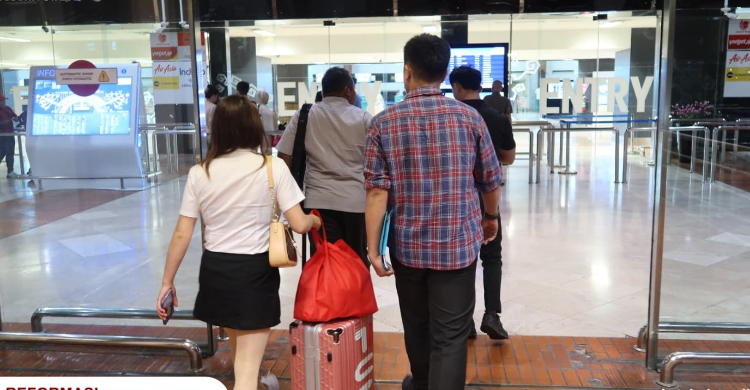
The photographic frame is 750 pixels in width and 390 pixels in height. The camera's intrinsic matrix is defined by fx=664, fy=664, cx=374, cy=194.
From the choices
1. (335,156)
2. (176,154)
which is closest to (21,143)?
(176,154)

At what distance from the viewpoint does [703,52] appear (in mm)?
9727

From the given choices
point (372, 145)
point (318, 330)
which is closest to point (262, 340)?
point (318, 330)

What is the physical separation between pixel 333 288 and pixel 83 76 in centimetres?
266

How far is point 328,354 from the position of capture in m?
2.55

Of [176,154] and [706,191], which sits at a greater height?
[176,154]

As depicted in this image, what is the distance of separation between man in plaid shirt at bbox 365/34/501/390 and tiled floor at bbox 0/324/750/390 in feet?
2.43

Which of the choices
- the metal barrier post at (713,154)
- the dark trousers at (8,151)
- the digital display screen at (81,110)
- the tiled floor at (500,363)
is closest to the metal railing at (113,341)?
the tiled floor at (500,363)

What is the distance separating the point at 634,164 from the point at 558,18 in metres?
2.83

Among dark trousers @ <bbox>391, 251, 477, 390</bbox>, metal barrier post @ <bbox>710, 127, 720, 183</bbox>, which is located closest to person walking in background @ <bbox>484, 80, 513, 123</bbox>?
metal barrier post @ <bbox>710, 127, 720, 183</bbox>

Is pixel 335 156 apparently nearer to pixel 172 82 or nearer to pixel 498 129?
pixel 498 129

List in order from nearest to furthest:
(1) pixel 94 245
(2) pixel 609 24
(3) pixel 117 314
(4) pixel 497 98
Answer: (3) pixel 117 314 → (1) pixel 94 245 → (4) pixel 497 98 → (2) pixel 609 24

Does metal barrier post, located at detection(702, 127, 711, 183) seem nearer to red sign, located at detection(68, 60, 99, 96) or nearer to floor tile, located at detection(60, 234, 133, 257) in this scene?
floor tile, located at detection(60, 234, 133, 257)

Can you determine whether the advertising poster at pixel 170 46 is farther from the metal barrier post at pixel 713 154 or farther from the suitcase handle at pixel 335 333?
the metal barrier post at pixel 713 154

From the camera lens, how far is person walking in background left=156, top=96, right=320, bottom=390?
8.27ft
